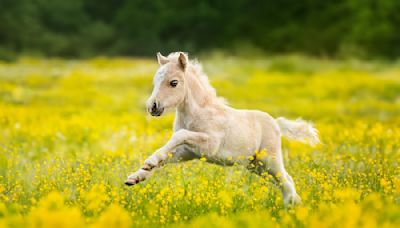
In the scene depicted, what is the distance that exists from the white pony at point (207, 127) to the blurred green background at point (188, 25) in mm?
47971

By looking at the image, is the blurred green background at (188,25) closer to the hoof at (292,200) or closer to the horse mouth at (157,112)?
the hoof at (292,200)

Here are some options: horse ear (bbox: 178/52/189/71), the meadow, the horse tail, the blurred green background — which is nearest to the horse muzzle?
horse ear (bbox: 178/52/189/71)

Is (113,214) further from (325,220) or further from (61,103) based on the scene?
(61,103)

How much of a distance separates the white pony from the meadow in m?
0.28

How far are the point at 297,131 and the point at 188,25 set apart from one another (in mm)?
56369

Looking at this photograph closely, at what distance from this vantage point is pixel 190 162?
841 centimetres

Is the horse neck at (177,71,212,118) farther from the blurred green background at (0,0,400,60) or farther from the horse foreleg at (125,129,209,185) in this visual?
the blurred green background at (0,0,400,60)

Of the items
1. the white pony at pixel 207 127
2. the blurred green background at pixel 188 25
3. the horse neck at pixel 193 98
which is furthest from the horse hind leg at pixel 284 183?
the blurred green background at pixel 188 25

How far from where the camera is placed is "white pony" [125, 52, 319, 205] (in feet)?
21.1

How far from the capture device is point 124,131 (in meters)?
12.6

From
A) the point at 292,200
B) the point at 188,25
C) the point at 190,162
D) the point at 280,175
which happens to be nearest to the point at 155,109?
the point at 280,175

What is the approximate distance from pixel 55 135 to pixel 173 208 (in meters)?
6.78

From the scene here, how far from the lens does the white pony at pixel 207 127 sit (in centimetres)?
643

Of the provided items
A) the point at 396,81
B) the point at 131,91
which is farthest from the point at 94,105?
the point at 396,81
